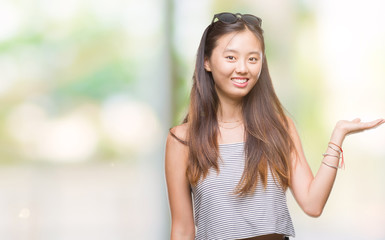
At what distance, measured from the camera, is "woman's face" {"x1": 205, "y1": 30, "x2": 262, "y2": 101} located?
1870mm

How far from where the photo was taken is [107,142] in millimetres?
3459

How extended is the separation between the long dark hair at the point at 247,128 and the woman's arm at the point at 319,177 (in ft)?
0.10

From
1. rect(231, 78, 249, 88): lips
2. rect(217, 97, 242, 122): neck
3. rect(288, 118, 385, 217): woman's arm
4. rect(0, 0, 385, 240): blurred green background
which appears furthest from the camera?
rect(0, 0, 385, 240): blurred green background

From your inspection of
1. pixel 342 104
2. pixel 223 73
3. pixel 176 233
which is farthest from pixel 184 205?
pixel 342 104

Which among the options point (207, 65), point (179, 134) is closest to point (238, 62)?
point (207, 65)

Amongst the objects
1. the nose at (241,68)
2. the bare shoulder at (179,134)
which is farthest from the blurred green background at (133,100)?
the nose at (241,68)

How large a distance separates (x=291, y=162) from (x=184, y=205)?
36 cm

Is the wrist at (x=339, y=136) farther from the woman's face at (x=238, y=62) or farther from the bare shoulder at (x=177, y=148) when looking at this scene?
the bare shoulder at (x=177, y=148)

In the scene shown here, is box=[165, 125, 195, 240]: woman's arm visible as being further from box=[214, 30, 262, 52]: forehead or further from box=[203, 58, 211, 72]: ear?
box=[214, 30, 262, 52]: forehead

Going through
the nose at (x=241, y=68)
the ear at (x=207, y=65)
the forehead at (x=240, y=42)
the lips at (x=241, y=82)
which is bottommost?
the lips at (x=241, y=82)

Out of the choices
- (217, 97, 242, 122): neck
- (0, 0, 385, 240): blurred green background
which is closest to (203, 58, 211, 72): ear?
(217, 97, 242, 122): neck

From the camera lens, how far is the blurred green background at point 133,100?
3.30 metres

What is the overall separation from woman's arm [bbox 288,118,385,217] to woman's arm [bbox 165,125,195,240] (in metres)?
0.33

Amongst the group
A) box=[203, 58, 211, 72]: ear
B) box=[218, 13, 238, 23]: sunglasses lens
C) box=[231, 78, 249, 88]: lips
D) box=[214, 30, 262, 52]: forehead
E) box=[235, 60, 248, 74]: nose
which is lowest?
box=[231, 78, 249, 88]: lips
